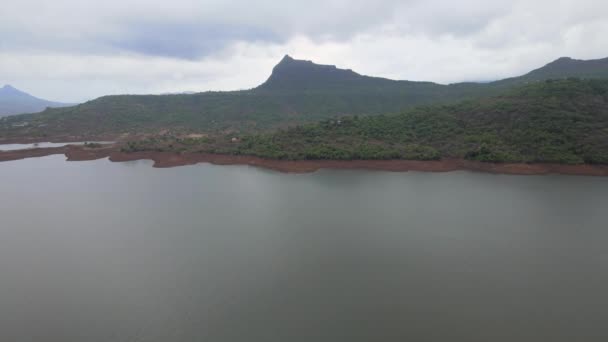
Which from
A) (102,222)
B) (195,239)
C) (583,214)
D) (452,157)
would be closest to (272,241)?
(195,239)

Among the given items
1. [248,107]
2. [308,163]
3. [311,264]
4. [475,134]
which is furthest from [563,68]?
[311,264]

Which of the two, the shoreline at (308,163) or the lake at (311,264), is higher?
the shoreline at (308,163)

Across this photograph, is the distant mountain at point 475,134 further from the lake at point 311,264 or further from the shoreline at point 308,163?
the lake at point 311,264

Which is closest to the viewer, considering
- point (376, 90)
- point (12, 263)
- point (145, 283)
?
point (145, 283)

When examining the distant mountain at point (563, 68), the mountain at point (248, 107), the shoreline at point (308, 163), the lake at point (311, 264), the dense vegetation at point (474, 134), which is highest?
the distant mountain at point (563, 68)

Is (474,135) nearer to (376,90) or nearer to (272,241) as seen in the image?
(272,241)

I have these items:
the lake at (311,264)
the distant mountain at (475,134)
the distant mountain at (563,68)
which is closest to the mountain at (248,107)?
the distant mountain at (563,68)

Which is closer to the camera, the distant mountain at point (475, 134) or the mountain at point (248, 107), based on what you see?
the distant mountain at point (475, 134)
